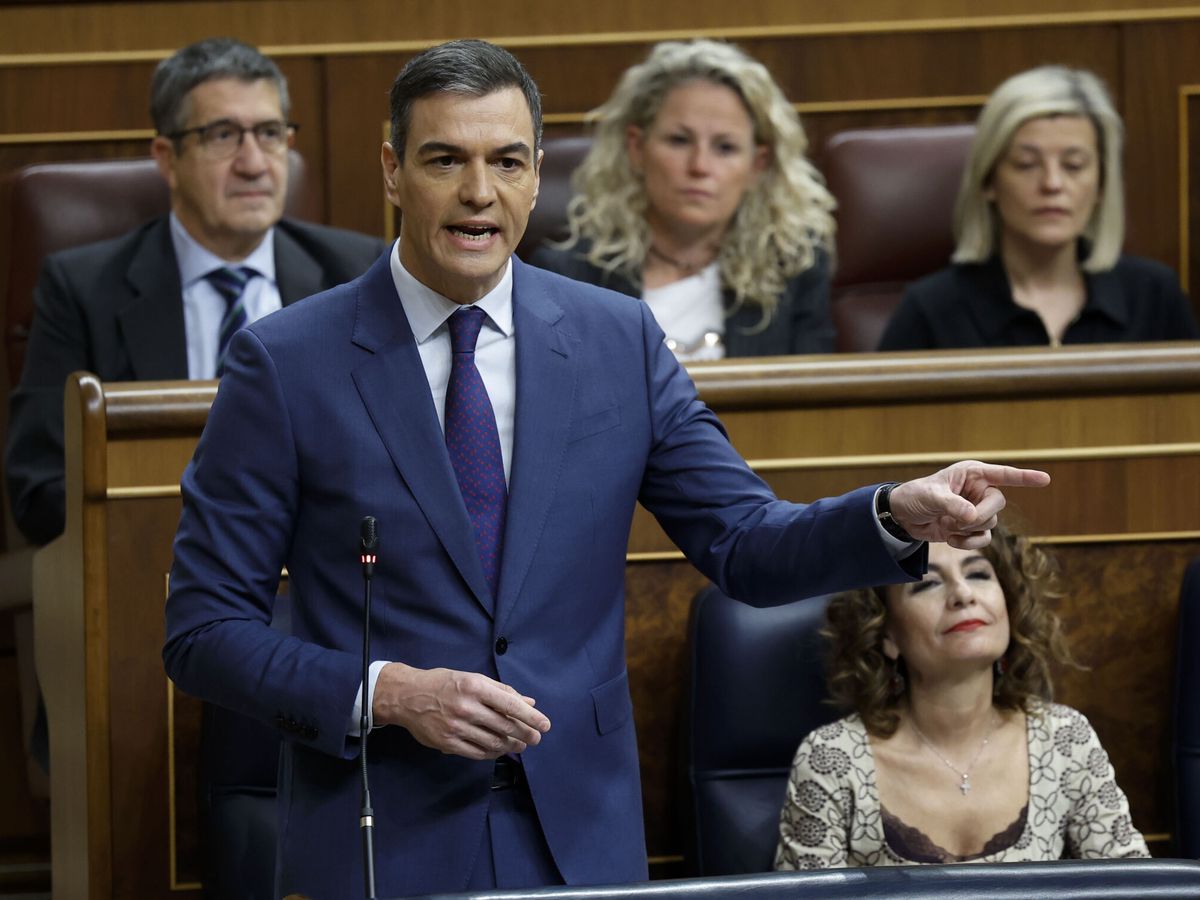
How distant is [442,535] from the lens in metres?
0.95

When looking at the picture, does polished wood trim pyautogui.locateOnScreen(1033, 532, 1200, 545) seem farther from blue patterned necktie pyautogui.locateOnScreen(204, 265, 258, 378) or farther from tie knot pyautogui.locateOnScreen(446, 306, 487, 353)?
blue patterned necktie pyautogui.locateOnScreen(204, 265, 258, 378)

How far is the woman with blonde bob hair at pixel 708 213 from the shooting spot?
184cm

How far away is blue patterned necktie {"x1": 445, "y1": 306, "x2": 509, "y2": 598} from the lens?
972mm

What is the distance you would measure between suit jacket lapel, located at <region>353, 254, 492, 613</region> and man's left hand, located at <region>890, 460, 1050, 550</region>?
0.74 ft

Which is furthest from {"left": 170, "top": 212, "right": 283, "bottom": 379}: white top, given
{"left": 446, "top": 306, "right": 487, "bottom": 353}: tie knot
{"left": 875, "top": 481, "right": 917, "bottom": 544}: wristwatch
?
{"left": 875, "top": 481, "right": 917, "bottom": 544}: wristwatch

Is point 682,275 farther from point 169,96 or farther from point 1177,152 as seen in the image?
point 1177,152

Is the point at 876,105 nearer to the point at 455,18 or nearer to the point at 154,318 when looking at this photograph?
the point at 455,18

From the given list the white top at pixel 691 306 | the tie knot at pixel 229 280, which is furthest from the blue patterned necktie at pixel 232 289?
the white top at pixel 691 306

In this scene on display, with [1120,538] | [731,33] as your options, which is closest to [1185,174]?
[731,33]

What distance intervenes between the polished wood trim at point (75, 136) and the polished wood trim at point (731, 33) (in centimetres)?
8

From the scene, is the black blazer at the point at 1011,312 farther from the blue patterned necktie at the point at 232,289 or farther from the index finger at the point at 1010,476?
the index finger at the point at 1010,476

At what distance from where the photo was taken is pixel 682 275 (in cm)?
187

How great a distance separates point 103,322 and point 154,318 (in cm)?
5

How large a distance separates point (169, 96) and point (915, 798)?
1.04 meters
